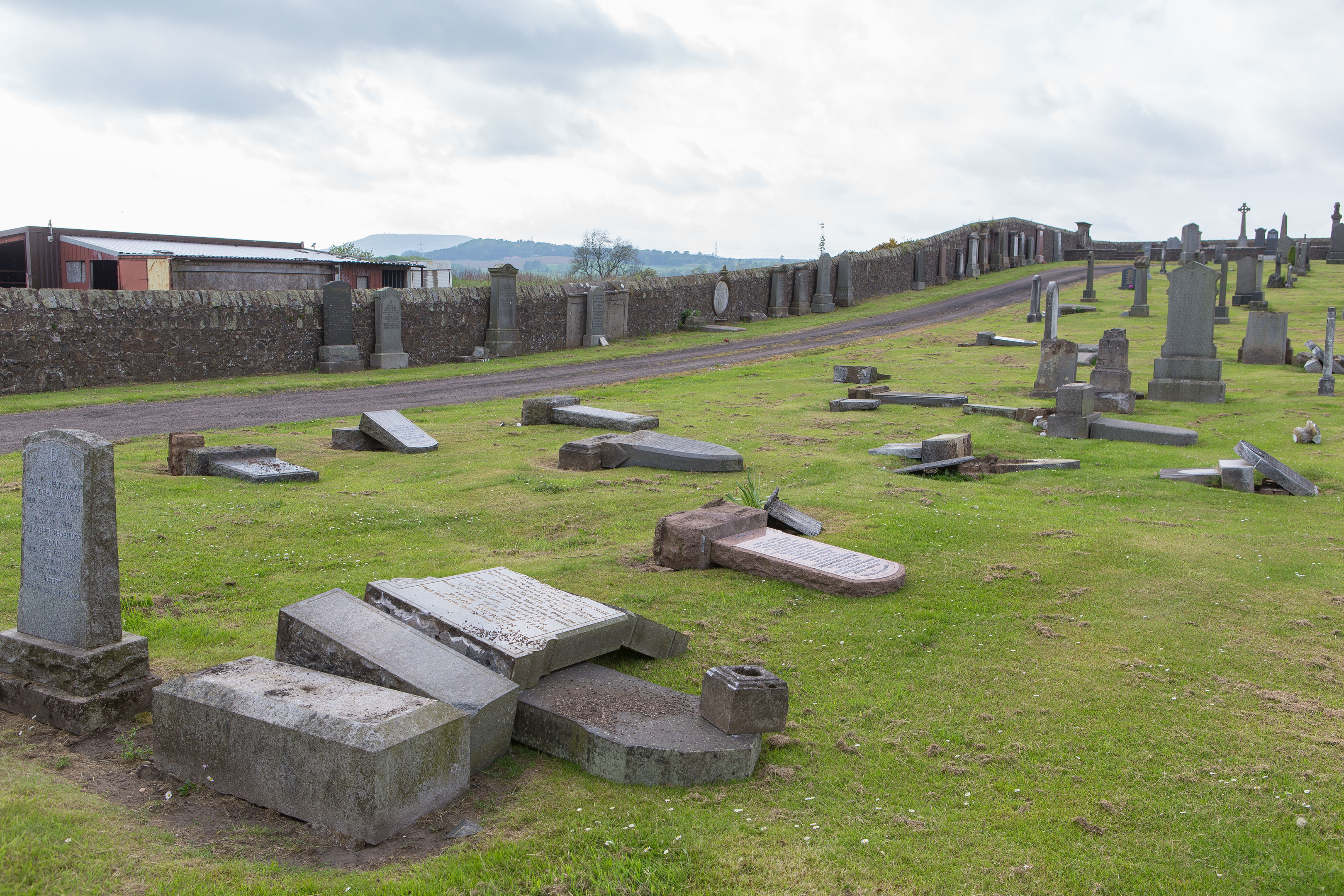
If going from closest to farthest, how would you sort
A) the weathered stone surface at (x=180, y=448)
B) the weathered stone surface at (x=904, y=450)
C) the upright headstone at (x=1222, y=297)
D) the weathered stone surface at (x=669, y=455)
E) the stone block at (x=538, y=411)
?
the weathered stone surface at (x=180, y=448)
the weathered stone surface at (x=669, y=455)
the weathered stone surface at (x=904, y=450)
the stone block at (x=538, y=411)
the upright headstone at (x=1222, y=297)

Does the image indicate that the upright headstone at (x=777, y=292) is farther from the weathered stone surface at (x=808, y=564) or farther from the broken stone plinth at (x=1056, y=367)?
the weathered stone surface at (x=808, y=564)

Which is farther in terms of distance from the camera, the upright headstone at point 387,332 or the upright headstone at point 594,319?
the upright headstone at point 594,319

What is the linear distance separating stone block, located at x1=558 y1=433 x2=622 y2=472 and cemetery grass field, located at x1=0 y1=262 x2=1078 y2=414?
1002 cm

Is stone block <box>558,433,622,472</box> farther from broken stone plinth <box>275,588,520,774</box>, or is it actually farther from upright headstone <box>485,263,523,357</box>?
upright headstone <box>485,263,523,357</box>

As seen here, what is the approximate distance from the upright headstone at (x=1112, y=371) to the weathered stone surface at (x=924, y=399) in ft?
7.08

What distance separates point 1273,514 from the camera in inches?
370

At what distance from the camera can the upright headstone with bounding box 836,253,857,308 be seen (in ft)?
136

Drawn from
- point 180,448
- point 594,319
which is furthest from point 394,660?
point 594,319

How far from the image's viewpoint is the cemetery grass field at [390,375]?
1759 cm

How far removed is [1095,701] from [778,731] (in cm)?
→ 187

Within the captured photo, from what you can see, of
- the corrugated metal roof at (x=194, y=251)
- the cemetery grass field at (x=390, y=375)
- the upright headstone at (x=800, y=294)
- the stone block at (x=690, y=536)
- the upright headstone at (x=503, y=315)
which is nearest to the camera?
the stone block at (x=690, y=536)

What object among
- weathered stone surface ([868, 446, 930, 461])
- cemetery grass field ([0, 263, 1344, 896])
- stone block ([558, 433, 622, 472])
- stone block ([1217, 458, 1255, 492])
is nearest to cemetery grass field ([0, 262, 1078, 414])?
cemetery grass field ([0, 263, 1344, 896])

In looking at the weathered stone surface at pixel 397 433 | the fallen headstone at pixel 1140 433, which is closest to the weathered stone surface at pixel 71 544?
the weathered stone surface at pixel 397 433

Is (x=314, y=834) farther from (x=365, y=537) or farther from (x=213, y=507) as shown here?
(x=213, y=507)
